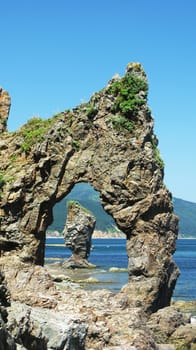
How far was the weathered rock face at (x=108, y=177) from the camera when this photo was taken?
3956cm

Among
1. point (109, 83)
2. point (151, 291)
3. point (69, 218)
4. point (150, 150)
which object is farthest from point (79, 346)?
point (69, 218)

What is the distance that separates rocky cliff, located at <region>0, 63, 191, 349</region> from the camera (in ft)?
130

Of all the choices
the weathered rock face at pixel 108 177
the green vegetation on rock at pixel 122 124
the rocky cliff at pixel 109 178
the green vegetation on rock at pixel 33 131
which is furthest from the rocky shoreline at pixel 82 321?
the green vegetation on rock at pixel 122 124

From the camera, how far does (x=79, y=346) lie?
24.9 meters

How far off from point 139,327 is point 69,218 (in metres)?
72.2

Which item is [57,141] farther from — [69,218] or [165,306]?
[69,218]

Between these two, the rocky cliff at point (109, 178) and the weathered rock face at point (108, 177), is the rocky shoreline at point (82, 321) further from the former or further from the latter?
the weathered rock face at point (108, 177)

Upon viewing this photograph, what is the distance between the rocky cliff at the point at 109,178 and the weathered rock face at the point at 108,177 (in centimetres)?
6

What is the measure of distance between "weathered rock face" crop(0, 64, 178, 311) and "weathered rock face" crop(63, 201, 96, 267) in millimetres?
60051

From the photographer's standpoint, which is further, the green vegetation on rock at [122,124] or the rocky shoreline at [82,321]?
the green vegetation on rock at [122,124]

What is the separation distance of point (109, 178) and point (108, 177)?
0.34 feet

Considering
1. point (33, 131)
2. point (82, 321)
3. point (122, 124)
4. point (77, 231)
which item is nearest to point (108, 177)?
point (122, 124)

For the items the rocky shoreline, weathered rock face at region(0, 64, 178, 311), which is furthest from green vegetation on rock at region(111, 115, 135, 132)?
the rocky shoreline

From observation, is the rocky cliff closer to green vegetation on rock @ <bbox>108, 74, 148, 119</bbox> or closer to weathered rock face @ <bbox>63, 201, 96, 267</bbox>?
green vegetation on rock @ <bbox>108, 74, 148, 119</bbox>
